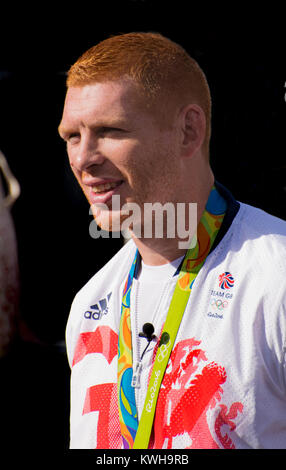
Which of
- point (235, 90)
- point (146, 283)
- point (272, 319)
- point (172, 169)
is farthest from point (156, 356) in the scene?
point (235, 90)

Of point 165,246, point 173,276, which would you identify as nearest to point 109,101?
point 165,246

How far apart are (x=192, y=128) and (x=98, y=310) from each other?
0.96 metres

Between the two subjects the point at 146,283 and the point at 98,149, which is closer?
the point at 98,149

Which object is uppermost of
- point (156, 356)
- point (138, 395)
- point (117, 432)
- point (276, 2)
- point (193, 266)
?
point (276, 2)

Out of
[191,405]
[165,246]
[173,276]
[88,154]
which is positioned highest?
[88,154]

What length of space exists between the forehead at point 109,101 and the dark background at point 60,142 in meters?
1.70

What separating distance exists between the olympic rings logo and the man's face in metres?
0.44

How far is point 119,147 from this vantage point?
1.97 m

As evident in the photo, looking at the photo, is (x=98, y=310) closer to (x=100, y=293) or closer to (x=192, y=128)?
(x=100, y=293)

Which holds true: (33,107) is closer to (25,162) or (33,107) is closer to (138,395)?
(25,162)

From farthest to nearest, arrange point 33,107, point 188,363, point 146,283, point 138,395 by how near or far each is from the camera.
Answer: point 33,107
point 146,283
point 138,395
point 188,363

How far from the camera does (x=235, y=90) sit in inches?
139

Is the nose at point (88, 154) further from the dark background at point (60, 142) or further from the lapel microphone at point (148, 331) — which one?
the dark background at point (60, 142)

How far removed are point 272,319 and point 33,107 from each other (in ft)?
9.43
